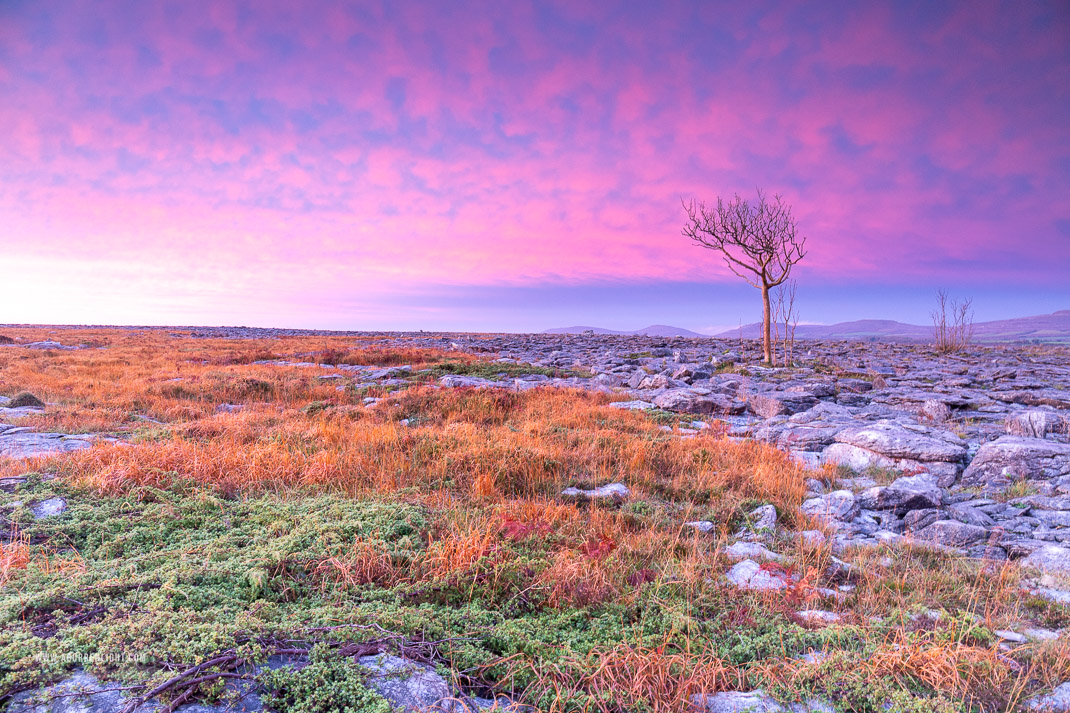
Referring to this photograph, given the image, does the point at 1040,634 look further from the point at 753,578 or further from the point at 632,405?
the point at 632,405

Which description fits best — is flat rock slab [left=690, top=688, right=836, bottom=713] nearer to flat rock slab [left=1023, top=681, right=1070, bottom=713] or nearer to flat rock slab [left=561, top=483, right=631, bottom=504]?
flat rock slab [left=1023, top=681, right=1070, bottom=713]

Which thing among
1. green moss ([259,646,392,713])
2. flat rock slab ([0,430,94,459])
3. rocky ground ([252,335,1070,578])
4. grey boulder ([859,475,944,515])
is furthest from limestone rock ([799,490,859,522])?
flat rock slab ([0,430,94,459])

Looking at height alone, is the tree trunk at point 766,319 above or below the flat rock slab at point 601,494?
above

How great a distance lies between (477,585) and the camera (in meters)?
3.96

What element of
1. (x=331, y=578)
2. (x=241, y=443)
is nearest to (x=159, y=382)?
(x=241, y=443)

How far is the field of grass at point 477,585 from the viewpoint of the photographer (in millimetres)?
2842

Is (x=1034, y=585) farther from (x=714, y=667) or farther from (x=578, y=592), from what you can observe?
(x=578, y=592)

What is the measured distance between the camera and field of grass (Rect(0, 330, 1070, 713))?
9.32 feet

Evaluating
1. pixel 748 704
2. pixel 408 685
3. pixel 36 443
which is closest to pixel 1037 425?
pixel 748 704

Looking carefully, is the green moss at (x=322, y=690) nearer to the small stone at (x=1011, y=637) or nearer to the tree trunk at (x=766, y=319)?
the small stone at (x=1011, y=637)

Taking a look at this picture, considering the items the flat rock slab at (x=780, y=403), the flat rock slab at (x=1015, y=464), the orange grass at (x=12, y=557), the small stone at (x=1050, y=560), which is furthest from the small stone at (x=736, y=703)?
the flat rock slab at (x=780, y=403)

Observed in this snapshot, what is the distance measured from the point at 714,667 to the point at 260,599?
313cm

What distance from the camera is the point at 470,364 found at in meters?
21.6

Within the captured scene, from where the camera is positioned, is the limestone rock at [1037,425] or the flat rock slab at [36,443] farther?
the limestone rock at [1037,425]
